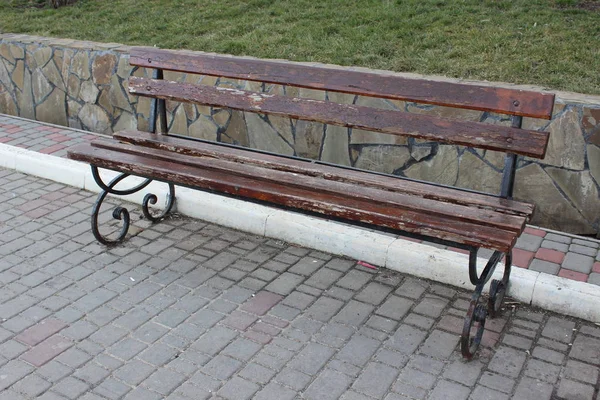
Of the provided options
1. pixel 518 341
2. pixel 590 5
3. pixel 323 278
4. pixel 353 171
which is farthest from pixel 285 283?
pixel 590 5

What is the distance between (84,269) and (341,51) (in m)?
3.03

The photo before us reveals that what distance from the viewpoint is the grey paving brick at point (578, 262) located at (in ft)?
13.3

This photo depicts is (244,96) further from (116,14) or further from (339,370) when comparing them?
(116,14)

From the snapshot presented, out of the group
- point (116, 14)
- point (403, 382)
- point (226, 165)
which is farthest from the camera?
point (116, 14)

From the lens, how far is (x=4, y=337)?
11.5ft

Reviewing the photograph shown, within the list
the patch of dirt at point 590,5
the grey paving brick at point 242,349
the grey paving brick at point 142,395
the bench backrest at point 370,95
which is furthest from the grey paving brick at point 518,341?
the patch of dirt at point 590,5

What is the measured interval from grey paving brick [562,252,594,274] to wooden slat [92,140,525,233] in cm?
85

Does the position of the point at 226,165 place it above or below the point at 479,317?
above

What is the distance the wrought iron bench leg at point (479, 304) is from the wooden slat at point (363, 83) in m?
0.76

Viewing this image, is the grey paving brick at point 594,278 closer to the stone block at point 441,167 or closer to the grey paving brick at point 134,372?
the stone block at point 441,167

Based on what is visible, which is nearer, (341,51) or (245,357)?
(245,357)

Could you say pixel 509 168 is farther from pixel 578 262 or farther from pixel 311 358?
pixel 311 358

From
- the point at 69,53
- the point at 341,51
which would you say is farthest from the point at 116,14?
the point at 341,51

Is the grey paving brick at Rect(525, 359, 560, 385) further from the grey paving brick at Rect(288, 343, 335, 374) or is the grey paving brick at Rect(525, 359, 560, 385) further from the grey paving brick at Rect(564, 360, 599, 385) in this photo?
the grey paving brick at Rect(288, 343, 335, 374)
